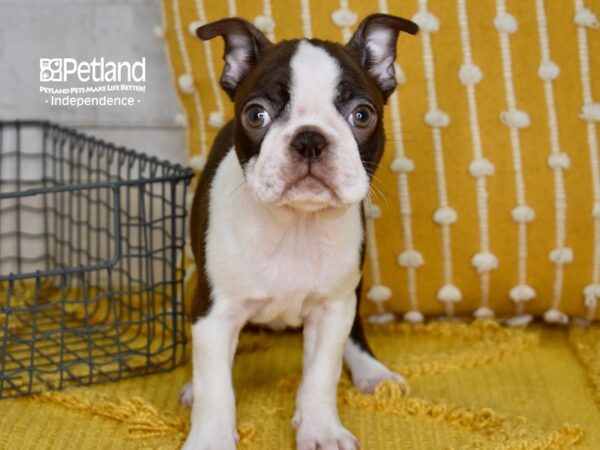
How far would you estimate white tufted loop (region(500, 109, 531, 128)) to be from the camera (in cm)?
196

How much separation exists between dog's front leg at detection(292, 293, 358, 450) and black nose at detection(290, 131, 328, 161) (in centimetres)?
36

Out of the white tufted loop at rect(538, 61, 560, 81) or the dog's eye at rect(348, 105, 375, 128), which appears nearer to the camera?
the dog's eye at rect(348, 105, 375, 128)

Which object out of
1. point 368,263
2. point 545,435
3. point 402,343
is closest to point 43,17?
point 368,263

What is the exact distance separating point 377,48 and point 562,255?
70 cm

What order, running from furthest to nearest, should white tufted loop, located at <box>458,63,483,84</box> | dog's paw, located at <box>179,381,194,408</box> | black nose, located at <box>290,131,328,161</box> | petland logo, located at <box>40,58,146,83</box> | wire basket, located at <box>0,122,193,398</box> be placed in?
petland logo, located at <box>40,58,146,83</box>
white tufted loop, located at <box>458,63,483,84</box>
wire basket, located at <box>0,122,193,398</box>
dog's paw, located at <box>179,381,194,408</box>
black nose, located at <box>290,131,328,161</box>

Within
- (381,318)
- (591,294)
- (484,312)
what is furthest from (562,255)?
(381,318)

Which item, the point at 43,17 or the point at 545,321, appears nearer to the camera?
the point at 545,321

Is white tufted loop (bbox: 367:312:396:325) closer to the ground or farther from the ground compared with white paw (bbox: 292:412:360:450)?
farther from the ground

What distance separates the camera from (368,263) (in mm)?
2064

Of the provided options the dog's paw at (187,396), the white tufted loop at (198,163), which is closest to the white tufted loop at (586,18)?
the white tufted loop at (198,163)

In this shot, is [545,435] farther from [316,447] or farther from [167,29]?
[167,29]

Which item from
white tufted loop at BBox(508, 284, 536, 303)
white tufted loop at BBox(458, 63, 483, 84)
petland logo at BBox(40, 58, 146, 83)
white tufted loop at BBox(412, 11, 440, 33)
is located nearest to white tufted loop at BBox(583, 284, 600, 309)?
white tufted loop at BBox(508, 284, 536, 303)

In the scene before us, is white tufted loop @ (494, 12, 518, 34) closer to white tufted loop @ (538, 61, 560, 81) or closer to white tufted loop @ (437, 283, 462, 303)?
white tufted loop @ (538, 61, 560, 81)

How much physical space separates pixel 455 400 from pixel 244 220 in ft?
1.78
